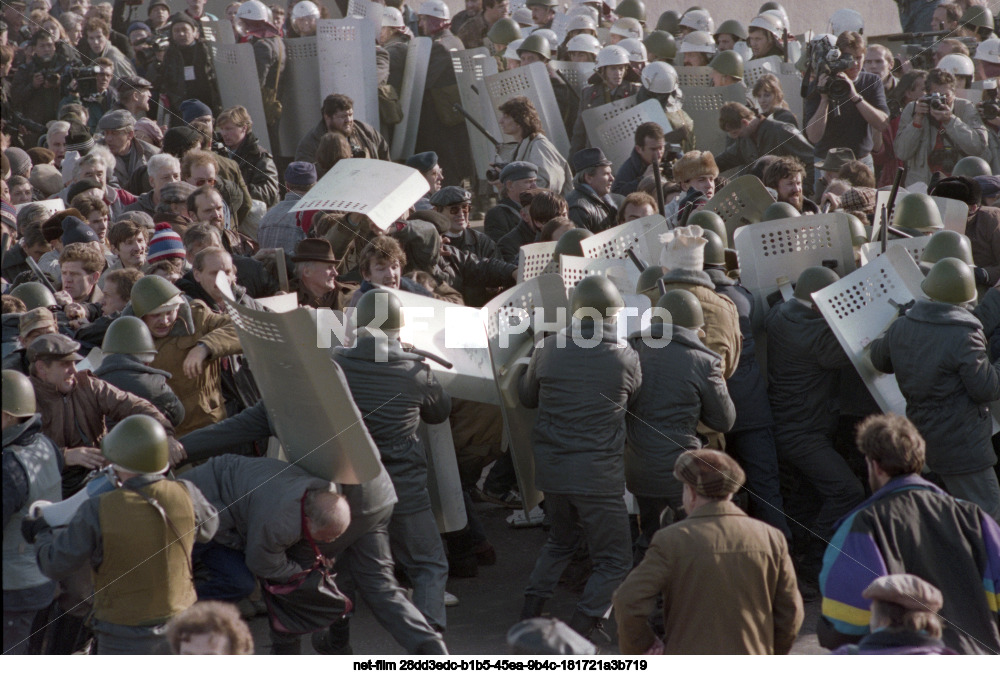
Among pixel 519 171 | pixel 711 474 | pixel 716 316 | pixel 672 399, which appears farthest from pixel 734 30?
pixel 711 474

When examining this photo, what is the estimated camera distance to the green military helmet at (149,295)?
557 centimetres

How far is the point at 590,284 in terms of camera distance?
548 centimetres

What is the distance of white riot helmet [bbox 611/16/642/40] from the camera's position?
13180 mm

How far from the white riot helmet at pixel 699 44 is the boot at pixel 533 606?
826 cm

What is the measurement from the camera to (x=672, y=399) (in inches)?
222

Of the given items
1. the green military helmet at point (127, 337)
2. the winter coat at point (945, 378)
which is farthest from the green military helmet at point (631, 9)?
the green military helmet at point (127, 337)

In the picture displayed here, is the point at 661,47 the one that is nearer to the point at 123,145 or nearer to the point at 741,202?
the point at 741,202

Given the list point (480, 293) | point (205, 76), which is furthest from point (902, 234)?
point (205, 76)

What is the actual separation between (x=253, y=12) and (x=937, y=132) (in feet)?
20.9

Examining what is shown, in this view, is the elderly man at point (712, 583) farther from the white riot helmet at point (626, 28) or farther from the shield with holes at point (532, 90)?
the white riot helmet at point (626, 28)

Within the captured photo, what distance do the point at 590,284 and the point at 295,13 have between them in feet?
25.0

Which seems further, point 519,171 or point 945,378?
point 519,171

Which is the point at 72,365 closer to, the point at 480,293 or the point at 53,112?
the point at 480,293

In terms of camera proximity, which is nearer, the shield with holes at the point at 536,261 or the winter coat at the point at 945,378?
the winter coat at the point at 945,378
